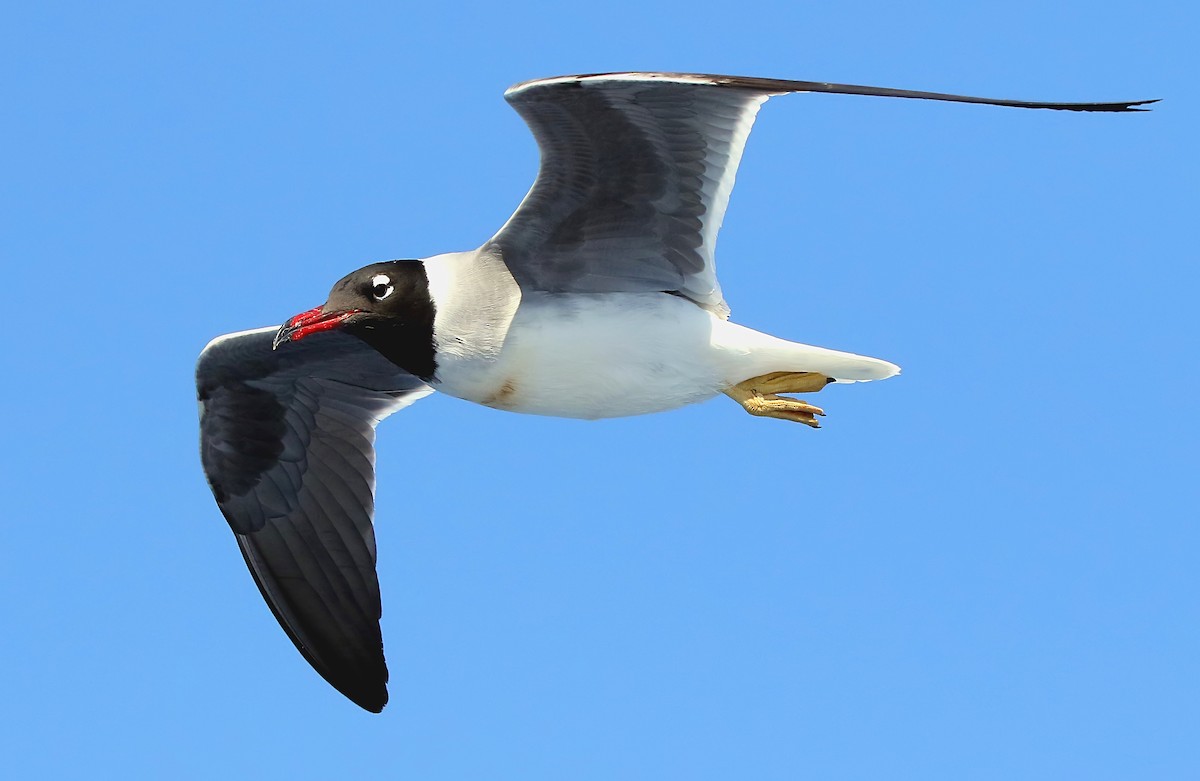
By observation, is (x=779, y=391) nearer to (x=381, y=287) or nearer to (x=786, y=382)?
(x=786, y=382)

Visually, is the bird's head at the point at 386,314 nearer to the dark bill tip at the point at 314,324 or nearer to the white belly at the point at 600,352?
the dark bill tip at the point at 314,324

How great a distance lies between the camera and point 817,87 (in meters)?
6.44

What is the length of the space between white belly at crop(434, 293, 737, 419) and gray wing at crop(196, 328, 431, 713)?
2055mm

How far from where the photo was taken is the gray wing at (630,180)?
711cm

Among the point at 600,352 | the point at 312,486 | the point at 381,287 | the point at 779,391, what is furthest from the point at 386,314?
the point at 312,486

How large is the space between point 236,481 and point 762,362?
400cm

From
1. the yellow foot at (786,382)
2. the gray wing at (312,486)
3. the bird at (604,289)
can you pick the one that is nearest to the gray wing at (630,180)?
the bird at (604,289)

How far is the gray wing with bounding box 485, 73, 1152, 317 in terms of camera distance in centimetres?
711

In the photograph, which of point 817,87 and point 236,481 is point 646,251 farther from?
point 236,481

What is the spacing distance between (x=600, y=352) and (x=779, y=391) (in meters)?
1.13

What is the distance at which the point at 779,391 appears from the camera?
8398 millimetres

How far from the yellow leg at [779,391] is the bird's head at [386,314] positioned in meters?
1.77

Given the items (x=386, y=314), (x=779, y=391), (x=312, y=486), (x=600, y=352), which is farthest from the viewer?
(x=312, y=486)

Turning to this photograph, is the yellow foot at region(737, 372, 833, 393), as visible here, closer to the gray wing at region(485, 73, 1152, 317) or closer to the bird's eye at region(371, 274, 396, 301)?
the gray wing at region(485, 73, 1152, 317)
